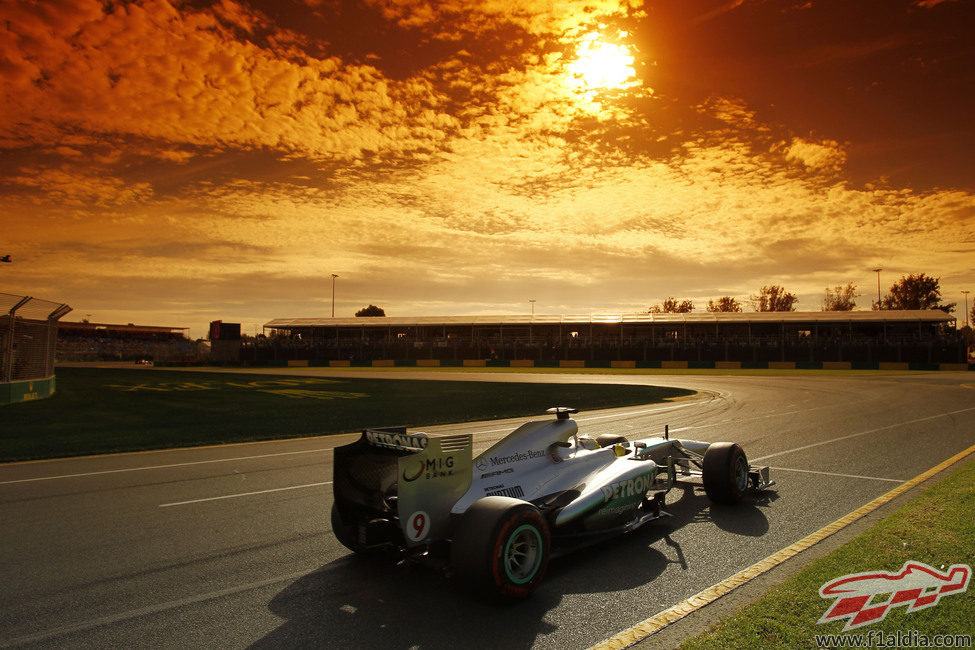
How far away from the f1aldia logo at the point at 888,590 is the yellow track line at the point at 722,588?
60cm

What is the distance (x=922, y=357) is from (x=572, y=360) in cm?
3083

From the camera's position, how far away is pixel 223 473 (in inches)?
351

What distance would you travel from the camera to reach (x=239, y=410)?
17.7 metres

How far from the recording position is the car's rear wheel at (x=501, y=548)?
4.03 metres

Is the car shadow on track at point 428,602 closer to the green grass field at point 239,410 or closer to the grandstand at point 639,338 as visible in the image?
the green grass field at point 239,410

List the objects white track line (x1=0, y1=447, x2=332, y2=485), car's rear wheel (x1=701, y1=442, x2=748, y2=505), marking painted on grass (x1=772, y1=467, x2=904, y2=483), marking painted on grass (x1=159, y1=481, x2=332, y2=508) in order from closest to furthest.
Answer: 1. car's rear wheel (x1=701, y1=442, x2=748, y2=505)
2. marking painted on grass (x1=159, y1=481, x2=332, y2=508)
3. marking painted on grass (x1=772, y1=467, x2=904, y2=483)
4. white track line (x1=0, y1=447, x2=332, y2=485)

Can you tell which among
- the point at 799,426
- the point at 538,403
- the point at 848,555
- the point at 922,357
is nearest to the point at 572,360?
the point at 922,357

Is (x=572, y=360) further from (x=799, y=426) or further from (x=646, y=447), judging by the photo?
(x=646, y=447)

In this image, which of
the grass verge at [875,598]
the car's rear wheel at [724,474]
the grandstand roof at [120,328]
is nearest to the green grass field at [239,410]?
the car's rear wheel at [724,474]

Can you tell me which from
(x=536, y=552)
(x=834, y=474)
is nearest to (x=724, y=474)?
(x=834, y=474)

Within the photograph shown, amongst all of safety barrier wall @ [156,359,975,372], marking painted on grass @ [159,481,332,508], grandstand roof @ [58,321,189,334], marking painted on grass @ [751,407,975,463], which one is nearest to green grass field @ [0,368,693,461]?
marking painted on grass @ [159,481,332,508]

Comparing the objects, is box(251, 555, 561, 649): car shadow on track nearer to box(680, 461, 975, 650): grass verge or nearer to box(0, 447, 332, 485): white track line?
box(680, 461, 975, 650): grass verge

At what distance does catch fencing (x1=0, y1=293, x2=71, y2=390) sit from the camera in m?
17.1

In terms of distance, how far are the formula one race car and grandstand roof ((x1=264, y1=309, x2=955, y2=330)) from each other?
202ft
